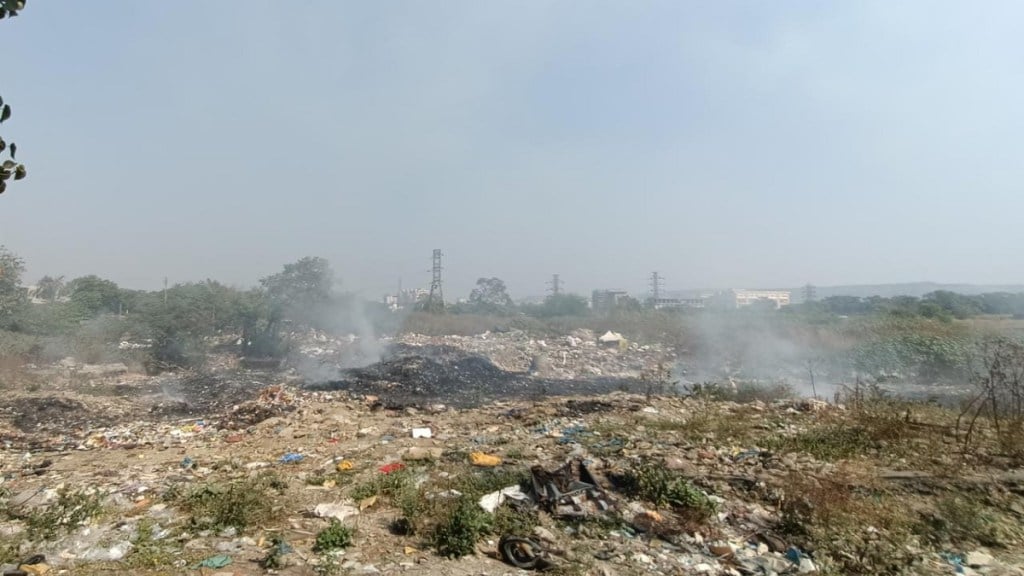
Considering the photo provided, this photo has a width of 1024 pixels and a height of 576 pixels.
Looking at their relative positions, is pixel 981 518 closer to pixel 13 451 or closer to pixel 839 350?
pixel 13 451

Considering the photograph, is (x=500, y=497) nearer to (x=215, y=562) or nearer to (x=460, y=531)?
(x=460, y=531)

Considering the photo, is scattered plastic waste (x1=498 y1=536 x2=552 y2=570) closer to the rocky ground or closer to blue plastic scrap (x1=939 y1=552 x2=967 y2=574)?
the rocky ground

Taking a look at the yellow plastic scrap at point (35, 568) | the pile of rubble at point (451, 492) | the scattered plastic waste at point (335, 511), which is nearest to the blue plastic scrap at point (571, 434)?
the pile of rubble at point (451, 492)

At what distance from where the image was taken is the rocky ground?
130 inches

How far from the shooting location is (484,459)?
5.27 meters

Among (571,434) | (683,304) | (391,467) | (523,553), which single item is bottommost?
(571,434)

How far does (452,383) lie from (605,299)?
21139mm

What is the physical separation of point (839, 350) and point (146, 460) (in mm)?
17897

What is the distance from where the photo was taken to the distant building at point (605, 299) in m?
29.4

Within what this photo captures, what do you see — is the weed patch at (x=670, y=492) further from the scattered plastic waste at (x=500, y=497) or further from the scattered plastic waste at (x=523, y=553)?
the scattered plastic waste at (x=523, y=553)

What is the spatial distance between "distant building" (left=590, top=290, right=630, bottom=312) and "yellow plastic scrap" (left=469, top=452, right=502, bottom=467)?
76.7 ft

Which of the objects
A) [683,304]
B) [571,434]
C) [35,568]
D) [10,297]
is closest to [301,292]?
[10,297]

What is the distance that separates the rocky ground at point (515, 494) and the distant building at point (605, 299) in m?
21.2

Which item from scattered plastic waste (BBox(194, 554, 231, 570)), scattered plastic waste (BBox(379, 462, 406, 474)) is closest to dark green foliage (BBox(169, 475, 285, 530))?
scattered plastic waste (BBox(194, 554, 231, 570))
